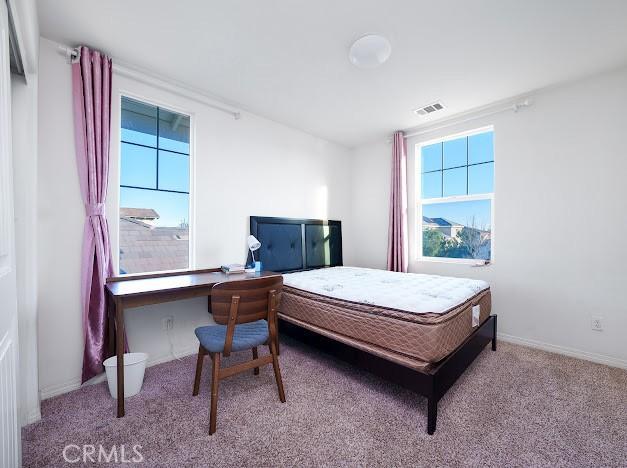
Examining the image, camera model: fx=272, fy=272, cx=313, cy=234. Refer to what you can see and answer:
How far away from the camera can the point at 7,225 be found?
104 centimetres

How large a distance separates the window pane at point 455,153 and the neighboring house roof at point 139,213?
3353mm

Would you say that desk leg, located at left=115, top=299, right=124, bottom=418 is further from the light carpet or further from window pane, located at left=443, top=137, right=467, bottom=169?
window pane, located at left=443, top=137, right=467, bottom=169

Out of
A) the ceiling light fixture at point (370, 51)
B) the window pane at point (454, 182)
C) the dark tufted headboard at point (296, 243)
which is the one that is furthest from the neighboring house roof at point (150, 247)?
the window pane at point (454, 182)

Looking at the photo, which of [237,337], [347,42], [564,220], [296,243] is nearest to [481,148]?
[564,220]

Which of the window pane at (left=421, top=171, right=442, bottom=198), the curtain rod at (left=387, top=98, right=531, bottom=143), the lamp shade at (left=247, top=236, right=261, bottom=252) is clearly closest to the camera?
the curtain rod at (left=387, top=98, right=531, bottom=143)

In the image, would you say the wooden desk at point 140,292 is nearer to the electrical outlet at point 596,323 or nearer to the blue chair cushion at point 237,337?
the blue chair cushion at point 237,337

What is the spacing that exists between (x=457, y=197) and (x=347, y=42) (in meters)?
2.18

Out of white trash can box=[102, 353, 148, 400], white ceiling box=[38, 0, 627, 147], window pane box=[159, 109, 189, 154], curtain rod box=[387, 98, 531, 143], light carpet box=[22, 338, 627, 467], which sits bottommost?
light carpet box=[22, 338, 627, 467]

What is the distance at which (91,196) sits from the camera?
2014 millimetres

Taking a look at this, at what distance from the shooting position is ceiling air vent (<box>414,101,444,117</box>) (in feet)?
9.57

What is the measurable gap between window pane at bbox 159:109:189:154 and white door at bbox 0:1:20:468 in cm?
156

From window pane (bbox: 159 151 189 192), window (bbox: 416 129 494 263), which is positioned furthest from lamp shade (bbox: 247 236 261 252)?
window (bbox: 416 129 494 263)

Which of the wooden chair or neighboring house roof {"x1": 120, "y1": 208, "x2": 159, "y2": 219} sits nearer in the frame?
the wooden chair

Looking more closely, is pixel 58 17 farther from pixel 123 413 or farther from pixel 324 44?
pixel 123 413
